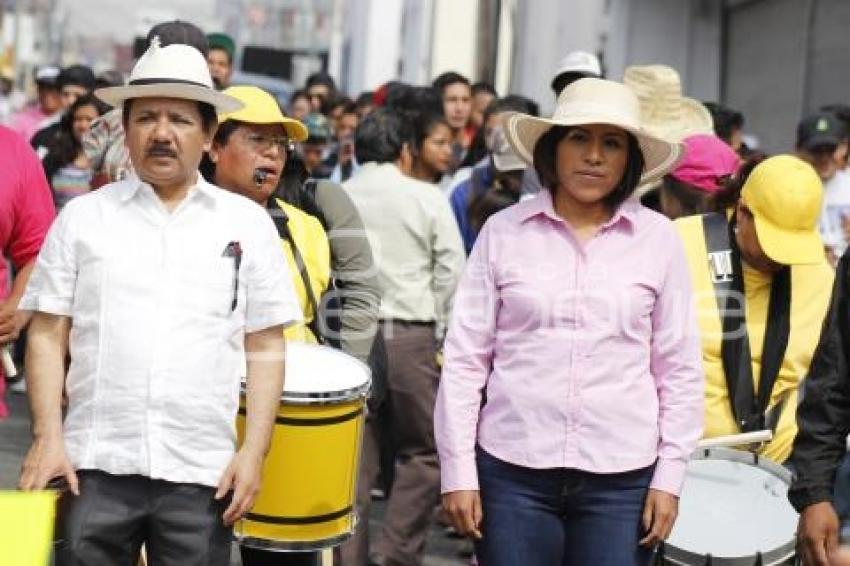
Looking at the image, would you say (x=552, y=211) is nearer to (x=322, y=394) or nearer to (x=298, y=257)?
(x=322, y=394)

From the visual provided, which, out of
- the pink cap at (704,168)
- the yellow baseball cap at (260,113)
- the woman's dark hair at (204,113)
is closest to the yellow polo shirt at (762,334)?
the pink cap at (704,168)

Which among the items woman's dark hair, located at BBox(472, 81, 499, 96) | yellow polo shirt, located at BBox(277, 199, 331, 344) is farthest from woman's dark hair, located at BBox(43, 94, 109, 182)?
yellow polo shirt, located at BBox(277, 199, 331, 344)

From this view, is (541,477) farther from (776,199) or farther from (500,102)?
(500,102)

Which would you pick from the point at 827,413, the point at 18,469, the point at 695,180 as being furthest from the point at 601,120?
the point at 18,469

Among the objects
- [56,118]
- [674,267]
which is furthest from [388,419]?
[56,118]

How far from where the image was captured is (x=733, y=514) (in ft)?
18.1

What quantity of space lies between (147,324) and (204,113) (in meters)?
0.65

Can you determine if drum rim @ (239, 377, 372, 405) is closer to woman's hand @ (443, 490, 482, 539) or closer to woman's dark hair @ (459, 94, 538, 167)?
woman's hand @ (443, 490, 482, 539)

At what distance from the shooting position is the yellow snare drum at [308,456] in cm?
550

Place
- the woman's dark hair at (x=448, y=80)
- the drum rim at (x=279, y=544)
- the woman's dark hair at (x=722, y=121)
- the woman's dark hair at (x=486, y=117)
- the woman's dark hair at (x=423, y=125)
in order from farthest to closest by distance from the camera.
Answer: the woman's dark hair at (x=448, y=80)
the woman's dark hair at (x=486, y=117)
the woman's dark hair at (x=722, y=121)
the woman's dark hair at (x=423, y=125)
the drum rim at (x=279, y=544)

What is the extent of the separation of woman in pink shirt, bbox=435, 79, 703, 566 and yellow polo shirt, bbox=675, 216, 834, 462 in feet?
2.63

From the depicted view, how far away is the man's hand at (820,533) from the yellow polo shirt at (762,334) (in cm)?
116

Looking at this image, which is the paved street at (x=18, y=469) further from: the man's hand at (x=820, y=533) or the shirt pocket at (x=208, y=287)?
the man's hand at (x=820, y=533)

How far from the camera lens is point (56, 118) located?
14656mm
